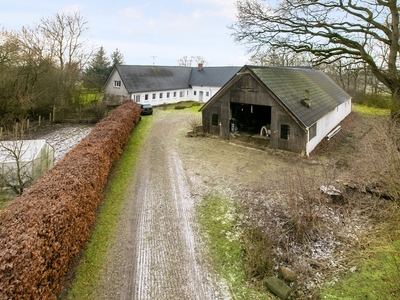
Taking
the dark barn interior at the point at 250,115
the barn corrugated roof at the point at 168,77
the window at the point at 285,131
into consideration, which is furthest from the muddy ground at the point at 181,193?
the barn corrugated roof at the point at 168,77

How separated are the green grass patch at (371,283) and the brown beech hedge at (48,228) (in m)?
6.48

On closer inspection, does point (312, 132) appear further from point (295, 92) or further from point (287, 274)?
point (287, 274)

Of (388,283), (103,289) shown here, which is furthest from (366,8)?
(103,289)

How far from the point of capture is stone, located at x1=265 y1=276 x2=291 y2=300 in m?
6.74

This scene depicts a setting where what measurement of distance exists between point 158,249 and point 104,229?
228 centimetres

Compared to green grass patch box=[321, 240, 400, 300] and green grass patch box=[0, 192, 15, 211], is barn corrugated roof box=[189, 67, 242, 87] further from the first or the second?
green grass patch box=[321, 240, 400, 300]

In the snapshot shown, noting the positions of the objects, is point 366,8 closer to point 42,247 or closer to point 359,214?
point 359,214

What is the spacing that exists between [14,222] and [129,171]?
8.45 m

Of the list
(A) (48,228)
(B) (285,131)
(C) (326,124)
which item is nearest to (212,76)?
(C) (326,124)

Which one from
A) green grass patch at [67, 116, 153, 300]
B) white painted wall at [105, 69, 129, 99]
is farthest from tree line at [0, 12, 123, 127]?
green grass patch at [67, 116, 153, 300]

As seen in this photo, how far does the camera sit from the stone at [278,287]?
6.74 metres

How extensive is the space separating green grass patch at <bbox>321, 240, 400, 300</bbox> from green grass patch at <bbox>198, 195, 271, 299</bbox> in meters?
1.84

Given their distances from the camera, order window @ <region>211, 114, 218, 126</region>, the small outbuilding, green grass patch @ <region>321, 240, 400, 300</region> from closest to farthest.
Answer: green grass patch @ <region>321, 240, 400, 300</region> → the small outbuilding → window @ <region>211, 114, 218, 126</region>

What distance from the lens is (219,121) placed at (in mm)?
21812
